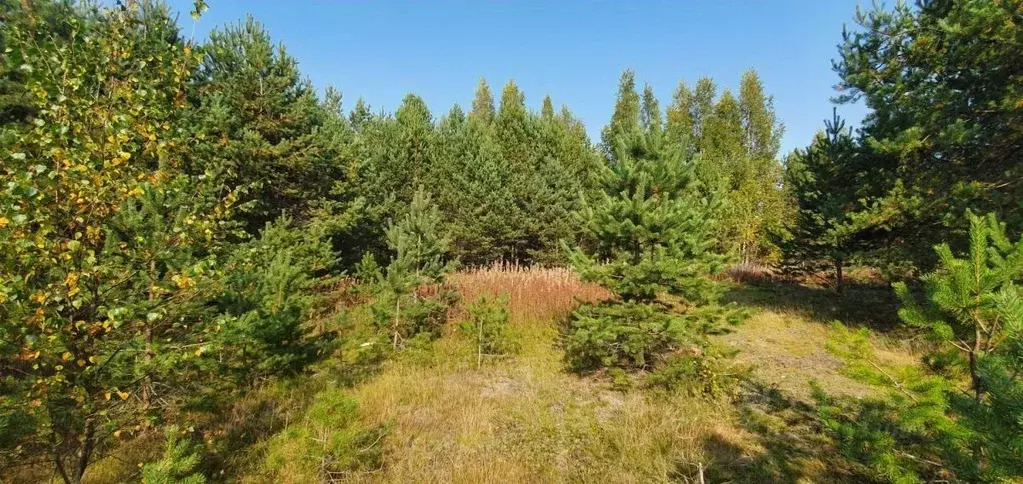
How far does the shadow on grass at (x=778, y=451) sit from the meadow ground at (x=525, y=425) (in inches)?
0.6

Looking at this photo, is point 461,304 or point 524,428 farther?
point 461,304

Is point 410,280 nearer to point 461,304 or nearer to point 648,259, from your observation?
point 461,304

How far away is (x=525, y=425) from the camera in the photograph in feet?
16.9

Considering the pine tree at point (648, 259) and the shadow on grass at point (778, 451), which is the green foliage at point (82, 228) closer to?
the shadow on grass at point (778, 451)

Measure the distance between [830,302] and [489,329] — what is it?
37.3ft

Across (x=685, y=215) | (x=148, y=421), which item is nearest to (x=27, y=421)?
(x=148, y=421)

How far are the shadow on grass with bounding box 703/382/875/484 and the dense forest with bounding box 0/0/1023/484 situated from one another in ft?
0.13

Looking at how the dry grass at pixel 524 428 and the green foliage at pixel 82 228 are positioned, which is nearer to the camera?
the green foliage at pixel 82 228

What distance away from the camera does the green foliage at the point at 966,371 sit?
1.65m

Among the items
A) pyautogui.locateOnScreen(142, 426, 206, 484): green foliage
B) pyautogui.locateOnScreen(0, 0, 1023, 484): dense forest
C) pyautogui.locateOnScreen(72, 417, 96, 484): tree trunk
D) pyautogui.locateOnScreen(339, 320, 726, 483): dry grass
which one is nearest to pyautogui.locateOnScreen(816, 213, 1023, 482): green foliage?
pyautogui.locateOnScreen(0, 0, 1023, 484): dense forest

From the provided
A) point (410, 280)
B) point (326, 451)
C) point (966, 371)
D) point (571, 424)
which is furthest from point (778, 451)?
point (410, 280)

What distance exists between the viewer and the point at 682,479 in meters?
3.93

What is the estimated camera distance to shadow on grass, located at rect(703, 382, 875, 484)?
3953 millimetres

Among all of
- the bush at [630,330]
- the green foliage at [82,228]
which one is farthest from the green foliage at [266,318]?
the bush at [630,330]
